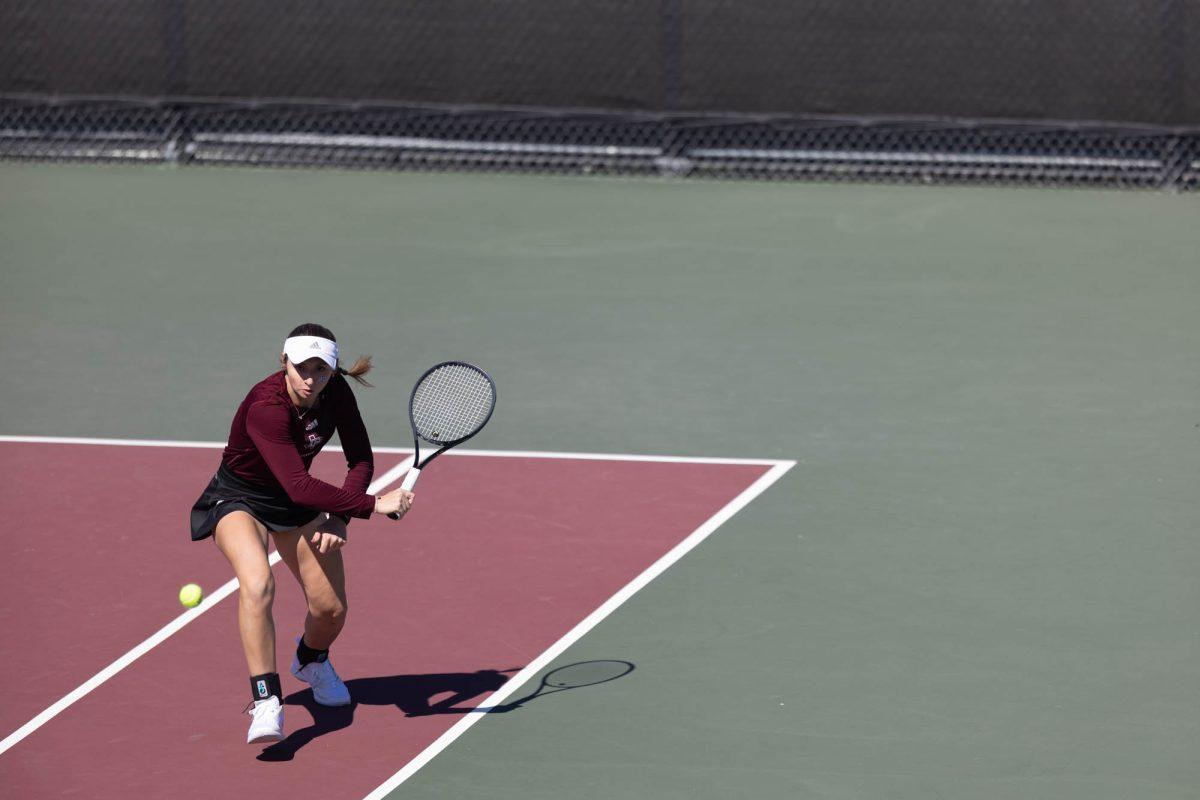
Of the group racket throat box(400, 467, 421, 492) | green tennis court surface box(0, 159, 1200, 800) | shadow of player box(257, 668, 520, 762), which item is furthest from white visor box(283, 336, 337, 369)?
green tennis court surface box(0, 159, 1200, 800)

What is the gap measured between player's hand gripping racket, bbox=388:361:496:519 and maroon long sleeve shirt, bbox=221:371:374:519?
0.27 m

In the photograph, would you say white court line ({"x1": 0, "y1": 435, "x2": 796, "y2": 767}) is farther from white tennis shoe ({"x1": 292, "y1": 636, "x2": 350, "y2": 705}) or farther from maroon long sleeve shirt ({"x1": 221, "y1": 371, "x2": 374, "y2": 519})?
maroon long sleeve shirt ({"x1": 221, "y1": 371, "x2": 374, "y2": 519})

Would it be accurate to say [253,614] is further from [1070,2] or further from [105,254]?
[1070,2]

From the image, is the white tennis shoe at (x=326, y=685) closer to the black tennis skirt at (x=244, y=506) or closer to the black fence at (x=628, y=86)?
the black tennis skirt at (x=244, y=506)

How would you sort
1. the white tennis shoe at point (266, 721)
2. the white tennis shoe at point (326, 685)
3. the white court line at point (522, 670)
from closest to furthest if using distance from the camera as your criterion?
the white tennis shoe at point (266, 721), the white court line at point (522, 670), the white tennis shoe at point (326, 685)

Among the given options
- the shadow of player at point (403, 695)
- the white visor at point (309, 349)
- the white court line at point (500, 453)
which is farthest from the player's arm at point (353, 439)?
the white court line at point (500, 453)

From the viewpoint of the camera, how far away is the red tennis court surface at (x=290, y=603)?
7.00 meters

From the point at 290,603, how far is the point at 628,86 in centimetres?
884

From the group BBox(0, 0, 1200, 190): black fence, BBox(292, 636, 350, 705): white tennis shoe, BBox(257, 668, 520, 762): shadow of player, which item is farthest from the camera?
BBox(0, 0, 1200, 190): black fence

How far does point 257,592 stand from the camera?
6.88m

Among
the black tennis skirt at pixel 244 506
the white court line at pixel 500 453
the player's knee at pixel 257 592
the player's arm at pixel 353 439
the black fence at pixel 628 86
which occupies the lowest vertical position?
the player's knee at pixel 257 592

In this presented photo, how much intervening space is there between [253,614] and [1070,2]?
11.2 meters

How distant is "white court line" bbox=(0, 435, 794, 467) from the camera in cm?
1029

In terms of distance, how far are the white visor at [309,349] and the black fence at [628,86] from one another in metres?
9.85
